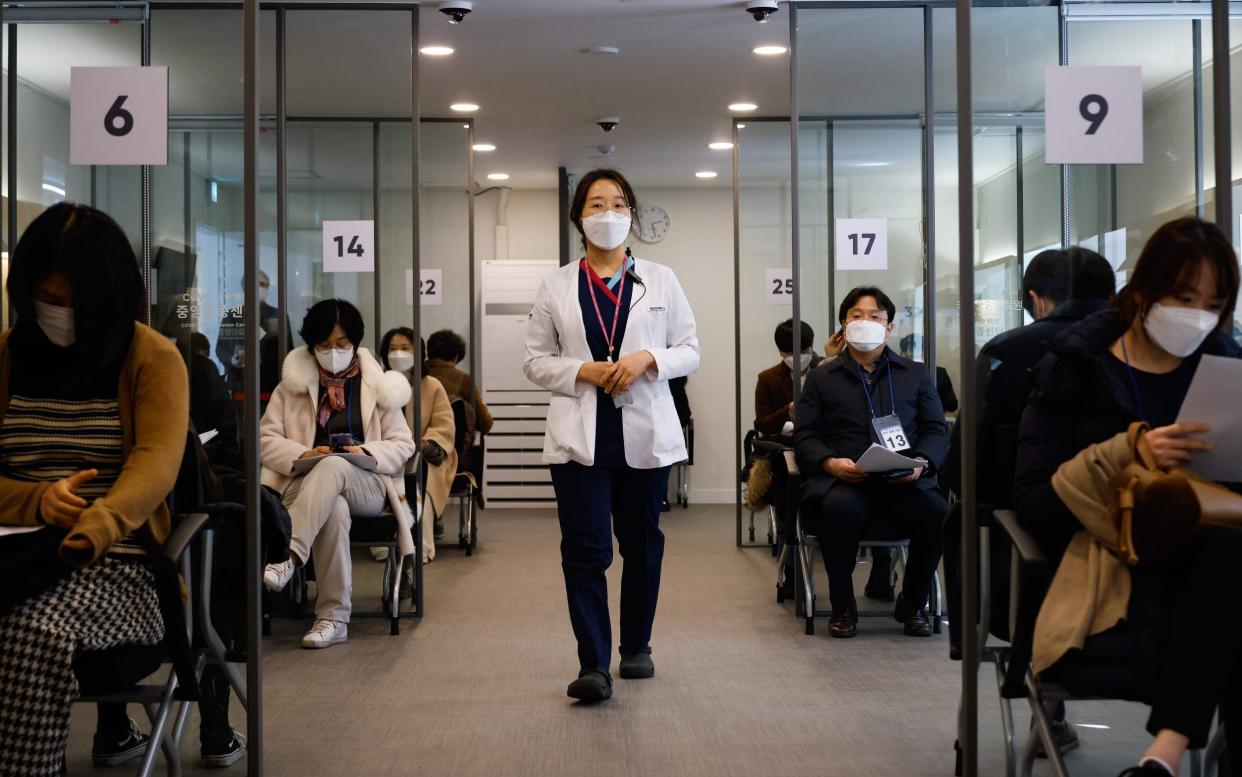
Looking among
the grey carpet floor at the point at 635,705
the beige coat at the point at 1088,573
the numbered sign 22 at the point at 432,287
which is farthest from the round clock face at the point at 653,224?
the beige coat at the point at 1088,573

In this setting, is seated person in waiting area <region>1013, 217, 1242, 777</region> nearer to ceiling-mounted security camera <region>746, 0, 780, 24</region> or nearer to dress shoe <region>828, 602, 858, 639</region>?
dress shoe <region>828, 602, 858, 639</region>

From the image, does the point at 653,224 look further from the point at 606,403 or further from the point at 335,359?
the point at 606,403

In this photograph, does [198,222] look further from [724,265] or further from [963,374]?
[724,265]

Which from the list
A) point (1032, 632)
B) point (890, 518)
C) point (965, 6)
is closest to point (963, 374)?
point (1032, 632)

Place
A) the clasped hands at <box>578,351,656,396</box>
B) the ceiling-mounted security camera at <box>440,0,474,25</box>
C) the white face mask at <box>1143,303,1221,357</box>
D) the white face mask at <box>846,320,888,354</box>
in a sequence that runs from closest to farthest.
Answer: the white face mask at <box>1143,303,1221,357</box> → the clasped hands at <box>578,351,656,396</box> → the white face mask at <box>846,320,888,354</box> → the ceiling-mounted security camera at <box>440,0,474,25</box>

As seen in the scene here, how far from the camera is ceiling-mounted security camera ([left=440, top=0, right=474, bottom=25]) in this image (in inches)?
237

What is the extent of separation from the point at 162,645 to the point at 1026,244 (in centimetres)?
223

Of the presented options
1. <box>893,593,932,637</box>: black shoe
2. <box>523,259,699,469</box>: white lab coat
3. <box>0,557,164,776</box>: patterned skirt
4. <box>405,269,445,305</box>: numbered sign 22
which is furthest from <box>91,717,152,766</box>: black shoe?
<box>405,269,445,305</box>: numbered sign 22

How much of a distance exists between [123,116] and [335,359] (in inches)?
104

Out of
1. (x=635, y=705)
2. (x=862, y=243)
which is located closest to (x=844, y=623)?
(x=635, y=705)

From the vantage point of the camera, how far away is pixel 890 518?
5137 millimetres

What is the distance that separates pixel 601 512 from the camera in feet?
12.9

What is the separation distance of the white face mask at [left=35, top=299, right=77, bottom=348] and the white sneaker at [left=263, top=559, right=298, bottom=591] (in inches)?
88.9

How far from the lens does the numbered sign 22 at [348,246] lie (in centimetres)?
566
